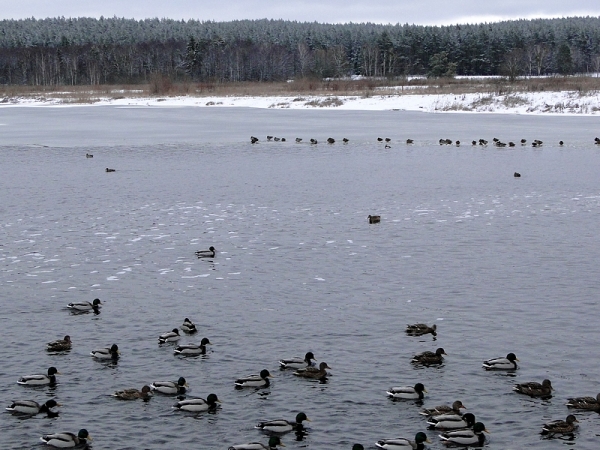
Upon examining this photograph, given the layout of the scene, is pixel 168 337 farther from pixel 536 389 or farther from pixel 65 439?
pixel 536 389

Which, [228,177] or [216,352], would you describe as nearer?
[216,352]

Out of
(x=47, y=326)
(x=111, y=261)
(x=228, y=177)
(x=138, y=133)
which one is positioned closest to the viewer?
(x=47, y=326)

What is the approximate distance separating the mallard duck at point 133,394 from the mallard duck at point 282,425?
7.59ft

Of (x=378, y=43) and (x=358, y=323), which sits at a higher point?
(x=378, y=43)

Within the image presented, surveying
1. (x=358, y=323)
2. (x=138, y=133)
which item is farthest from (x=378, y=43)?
(x=358, y=323)

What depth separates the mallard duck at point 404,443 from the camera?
13.0m

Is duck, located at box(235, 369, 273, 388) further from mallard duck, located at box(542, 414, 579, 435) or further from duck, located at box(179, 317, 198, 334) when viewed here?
mallard duck, located at box(542, 414, 579, 435)

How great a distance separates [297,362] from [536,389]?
4.40 m

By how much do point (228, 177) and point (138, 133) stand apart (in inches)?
968

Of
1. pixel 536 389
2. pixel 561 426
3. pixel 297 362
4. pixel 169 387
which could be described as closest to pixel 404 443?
pixel 561 426

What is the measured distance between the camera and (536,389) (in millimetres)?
15281

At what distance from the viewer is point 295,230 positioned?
29.3 metres

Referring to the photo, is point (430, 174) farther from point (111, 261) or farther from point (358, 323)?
point (358, 323)

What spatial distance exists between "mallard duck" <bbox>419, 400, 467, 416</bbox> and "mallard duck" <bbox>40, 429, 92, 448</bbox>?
554cm
